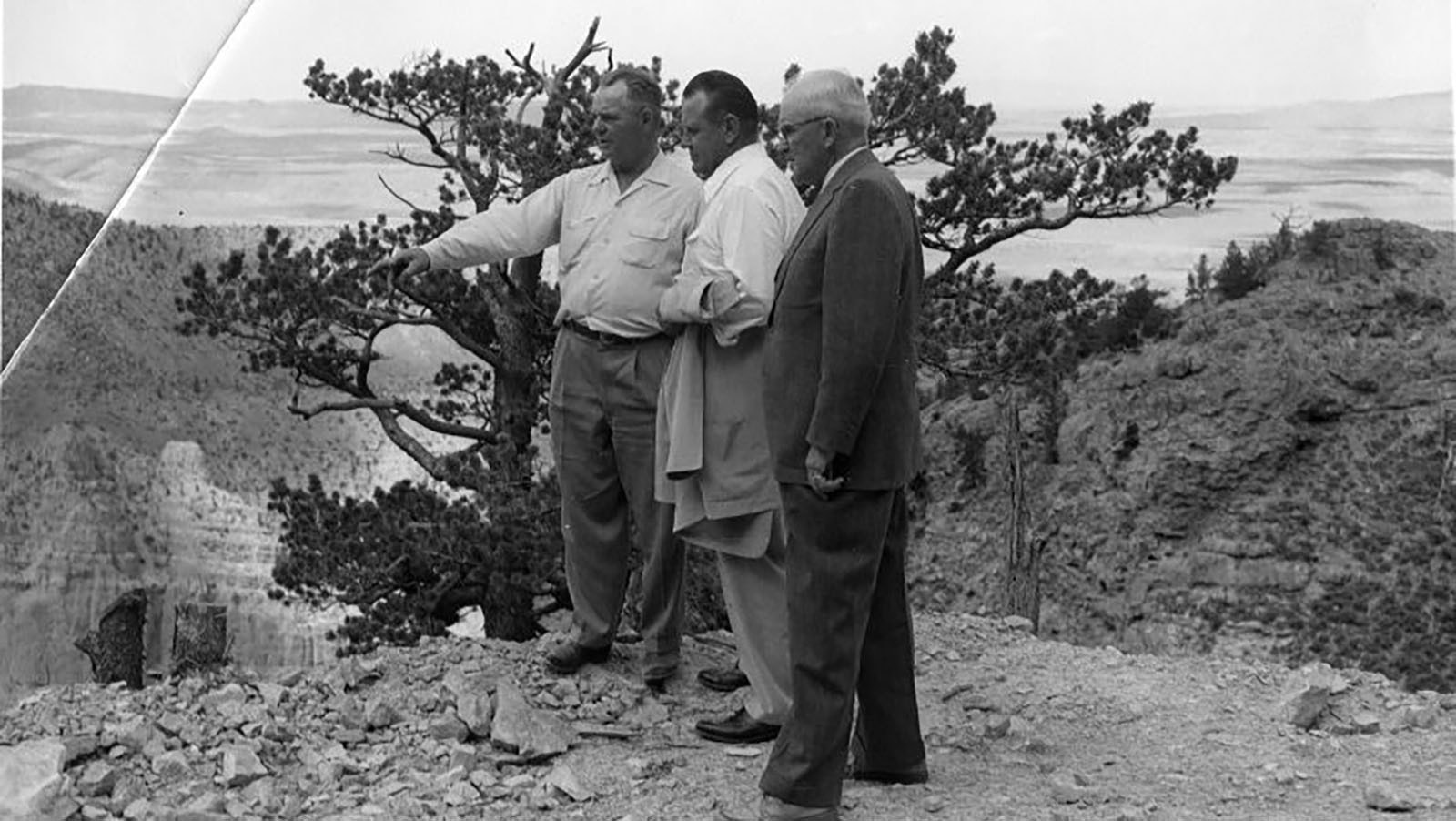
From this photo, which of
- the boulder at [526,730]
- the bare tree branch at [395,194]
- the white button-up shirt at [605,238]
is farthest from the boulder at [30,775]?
the bare tree branch at [395,194]

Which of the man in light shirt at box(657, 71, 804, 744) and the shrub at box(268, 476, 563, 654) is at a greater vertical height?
the man in light shirt at box(657, 71, 804, 744)

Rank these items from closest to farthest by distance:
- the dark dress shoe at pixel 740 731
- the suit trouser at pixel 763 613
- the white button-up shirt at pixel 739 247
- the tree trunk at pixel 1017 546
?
the white button-up shirt at pixel 739 247 < the suit trouser at pixel 763 613 < the dark dress shoe at pixel 740 731 < the tree trunk at pixel 1017 546

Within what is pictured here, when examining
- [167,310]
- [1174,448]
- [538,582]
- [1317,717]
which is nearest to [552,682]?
[1317,717]

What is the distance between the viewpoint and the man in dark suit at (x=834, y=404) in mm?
3008

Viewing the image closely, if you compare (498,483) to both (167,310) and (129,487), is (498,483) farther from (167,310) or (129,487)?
(129,487)

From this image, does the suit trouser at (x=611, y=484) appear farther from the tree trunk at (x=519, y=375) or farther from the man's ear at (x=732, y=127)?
the tree trunk at (x=519, y=375)

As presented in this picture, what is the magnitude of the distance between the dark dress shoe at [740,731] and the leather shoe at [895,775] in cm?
32

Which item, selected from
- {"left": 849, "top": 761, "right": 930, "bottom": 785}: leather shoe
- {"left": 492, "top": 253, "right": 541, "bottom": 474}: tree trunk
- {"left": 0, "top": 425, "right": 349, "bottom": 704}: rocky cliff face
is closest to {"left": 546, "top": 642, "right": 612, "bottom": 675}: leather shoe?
{"left": 849, "top": 761, "right": 930, "bottom": 785}: leather shoe

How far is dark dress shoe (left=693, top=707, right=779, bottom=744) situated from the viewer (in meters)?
3.78

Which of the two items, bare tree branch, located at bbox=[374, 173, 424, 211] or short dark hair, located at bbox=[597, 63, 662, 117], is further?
bare tree branch, located at bbox=[374, 173, 424, 211]

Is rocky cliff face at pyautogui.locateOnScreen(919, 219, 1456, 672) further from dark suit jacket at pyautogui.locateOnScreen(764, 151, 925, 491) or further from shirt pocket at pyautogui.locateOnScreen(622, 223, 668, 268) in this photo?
dark suit jacket at pyautogui.locateOnScreen(764, 151, 925, 491)

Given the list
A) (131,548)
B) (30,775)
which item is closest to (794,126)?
(30,775)

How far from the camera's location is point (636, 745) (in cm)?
389

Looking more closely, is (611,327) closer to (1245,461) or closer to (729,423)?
(729,423)
